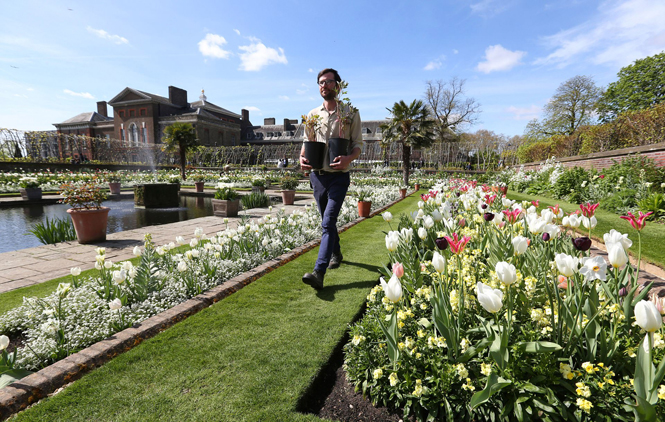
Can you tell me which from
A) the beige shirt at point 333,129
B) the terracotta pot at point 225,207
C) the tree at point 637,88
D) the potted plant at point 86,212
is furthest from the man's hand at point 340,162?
the tree at point 637,88

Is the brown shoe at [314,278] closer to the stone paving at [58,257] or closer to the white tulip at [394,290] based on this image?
the white tulip at [394,290]

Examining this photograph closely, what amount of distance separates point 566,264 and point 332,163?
210 centimetres

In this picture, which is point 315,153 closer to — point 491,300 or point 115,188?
point 491,300

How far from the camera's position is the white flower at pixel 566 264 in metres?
1.49

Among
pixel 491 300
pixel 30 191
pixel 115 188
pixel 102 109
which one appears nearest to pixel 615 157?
pixel 491 300

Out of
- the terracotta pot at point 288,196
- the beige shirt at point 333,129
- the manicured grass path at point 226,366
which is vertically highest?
the beige shirt at point 333,129

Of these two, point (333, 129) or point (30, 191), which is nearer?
point (333, 129)

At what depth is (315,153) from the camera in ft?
10.6

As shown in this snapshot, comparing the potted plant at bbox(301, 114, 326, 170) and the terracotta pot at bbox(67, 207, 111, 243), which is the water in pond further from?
the potted plant at bbox(301, 114, 326, 170)

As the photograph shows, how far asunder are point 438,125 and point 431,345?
4325 cm

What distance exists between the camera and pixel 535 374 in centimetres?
152

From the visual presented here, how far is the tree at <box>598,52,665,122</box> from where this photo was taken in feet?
99.3

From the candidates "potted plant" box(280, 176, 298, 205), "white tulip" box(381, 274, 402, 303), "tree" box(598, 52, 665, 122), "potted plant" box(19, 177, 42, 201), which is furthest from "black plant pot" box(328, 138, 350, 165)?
"tree" box(598, 52, 665, 122)

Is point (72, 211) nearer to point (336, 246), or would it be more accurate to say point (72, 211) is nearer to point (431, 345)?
point (336, 246)
